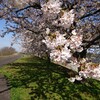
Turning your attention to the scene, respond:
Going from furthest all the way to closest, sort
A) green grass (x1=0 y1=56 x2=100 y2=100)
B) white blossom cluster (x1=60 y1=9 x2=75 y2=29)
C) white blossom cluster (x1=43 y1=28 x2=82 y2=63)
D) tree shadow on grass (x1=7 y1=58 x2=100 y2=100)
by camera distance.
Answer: tree shadow on grass (x1=7 y1=58 x2=100 y2=100), green grass (x1=0 y1=56 x2=100 y2=100), white blossom cluster (x1=60 y1=9 x2=75 y2=29), white blossom cluster (x1=43 y1=28 x2=82 y2=63)

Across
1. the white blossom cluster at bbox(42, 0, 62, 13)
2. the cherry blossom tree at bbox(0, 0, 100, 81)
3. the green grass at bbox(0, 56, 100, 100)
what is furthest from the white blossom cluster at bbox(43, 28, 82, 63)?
the green grass at bbox(0, 56, 100, 100)

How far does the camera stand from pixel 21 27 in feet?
64.7

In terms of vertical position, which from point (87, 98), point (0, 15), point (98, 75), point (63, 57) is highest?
point (0, 15)

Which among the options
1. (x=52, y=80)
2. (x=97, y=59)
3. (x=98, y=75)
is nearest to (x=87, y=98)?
(x=52, y=80)

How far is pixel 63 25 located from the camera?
9.01 m

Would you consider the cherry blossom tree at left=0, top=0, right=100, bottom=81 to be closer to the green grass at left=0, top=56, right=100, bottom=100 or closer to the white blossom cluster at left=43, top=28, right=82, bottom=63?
the white blossom cluster at left=43, top=28, right=82, bottom=63

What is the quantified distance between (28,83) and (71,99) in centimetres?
327

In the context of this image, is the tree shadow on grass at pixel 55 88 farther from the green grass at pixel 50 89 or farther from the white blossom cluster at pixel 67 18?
the white blossom cluster at pixel 67 18

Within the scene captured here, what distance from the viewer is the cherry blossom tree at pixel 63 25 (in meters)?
8.01

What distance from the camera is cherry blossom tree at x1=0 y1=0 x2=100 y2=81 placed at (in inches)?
315

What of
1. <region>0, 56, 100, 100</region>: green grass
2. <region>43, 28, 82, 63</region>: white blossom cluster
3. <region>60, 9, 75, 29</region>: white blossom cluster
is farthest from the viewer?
<region>0, 56, 100, 100</region>: green grass

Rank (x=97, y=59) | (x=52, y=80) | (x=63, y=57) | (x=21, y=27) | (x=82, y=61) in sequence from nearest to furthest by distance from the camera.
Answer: (x=63, y=57) < (x=82, y=61) < (x=52, y=80) < (x=21, y=27) < (x=97, y=59)

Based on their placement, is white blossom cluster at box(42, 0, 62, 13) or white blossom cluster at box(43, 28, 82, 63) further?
white blossom cluster at box(42, 0, 62, 13)

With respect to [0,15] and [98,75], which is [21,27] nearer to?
[0,15]
